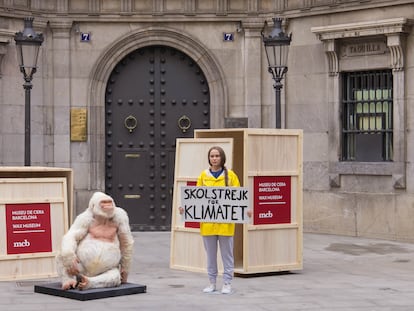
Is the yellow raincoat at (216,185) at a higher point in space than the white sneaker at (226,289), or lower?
higher

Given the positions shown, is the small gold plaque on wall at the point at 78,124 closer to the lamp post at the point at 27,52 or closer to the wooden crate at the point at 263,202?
the lamp post at the point at 27,52

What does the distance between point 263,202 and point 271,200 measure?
137 mm

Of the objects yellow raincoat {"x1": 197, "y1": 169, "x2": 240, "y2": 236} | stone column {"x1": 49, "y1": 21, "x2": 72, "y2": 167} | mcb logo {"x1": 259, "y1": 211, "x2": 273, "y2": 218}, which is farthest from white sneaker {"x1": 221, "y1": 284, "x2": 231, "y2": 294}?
stone column {"x1": 49, "y1": 21, "x2": 72, "y2": 167}

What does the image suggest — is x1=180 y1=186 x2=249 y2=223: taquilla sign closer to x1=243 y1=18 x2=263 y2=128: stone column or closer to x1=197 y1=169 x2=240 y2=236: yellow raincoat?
x1=197 y1=169 x2=240 y2=236: yellow raincoat

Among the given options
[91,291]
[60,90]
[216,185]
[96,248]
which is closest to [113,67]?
[60,90]

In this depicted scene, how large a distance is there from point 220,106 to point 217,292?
8934mm

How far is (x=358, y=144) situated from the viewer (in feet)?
63.4

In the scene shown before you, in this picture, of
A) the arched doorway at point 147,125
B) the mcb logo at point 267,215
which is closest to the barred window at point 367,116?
the arched doorway at point 147,125

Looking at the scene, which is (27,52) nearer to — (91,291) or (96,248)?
(96,248)

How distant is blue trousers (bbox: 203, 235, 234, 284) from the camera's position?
1202 cm

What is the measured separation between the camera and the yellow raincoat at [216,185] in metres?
12.1

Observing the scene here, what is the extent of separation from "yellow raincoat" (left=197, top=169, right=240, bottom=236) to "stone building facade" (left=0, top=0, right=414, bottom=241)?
7034 mm

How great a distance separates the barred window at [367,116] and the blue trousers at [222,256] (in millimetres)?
7377

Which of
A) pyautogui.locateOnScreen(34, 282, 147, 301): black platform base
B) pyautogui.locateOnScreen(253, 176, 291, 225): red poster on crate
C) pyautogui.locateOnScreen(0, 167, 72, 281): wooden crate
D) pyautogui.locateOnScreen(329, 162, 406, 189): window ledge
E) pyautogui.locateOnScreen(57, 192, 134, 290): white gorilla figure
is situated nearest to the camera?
pyautogui.locateOnScreen(34, 282, 147, 301): black platform base
